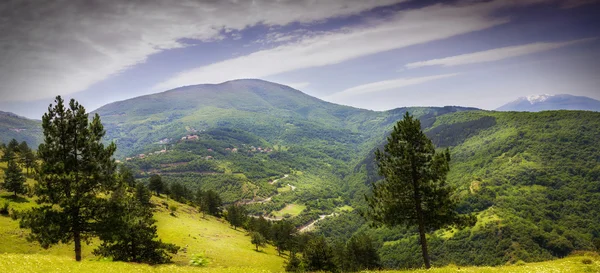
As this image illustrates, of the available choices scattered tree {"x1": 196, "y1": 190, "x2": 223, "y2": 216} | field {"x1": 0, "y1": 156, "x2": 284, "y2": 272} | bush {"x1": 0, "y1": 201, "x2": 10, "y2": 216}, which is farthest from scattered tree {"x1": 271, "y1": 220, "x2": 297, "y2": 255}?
bush {"x1": 0, "y1": 201, "x2": 10, "y2": 216}

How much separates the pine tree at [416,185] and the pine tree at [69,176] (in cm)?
2616

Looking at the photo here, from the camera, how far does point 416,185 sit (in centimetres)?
2781

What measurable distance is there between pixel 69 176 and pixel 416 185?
30313mm

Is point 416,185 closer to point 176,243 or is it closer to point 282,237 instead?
point 176,243

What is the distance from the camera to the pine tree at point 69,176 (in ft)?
74.0

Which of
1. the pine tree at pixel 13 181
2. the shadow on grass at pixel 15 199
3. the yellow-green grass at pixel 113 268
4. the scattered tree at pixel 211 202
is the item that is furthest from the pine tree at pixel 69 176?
the scattered tree at pixel 211 202

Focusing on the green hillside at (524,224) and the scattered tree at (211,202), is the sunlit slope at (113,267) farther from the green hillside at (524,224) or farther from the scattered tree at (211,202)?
the green hillside at (524,224)

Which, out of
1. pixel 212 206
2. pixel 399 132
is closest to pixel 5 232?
pixel 399 132

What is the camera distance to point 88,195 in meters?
24.0

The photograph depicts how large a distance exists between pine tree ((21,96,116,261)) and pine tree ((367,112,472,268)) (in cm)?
2616

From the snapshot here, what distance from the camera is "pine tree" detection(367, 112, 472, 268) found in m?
27.3

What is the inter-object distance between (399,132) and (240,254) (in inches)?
2351

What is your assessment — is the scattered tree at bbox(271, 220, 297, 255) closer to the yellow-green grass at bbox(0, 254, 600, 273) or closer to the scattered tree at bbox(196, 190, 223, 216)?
the scattered tree at bbox(196, 190, 223, 216)

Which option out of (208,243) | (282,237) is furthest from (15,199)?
(282,237)
